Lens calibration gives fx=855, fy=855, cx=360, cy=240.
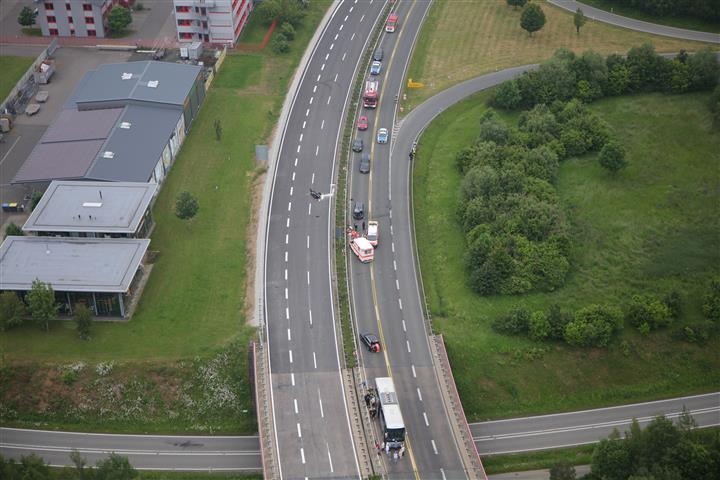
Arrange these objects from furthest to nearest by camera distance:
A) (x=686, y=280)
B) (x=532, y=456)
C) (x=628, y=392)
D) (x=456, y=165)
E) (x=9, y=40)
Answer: (x=9, y=40) < (x=456, y=165) < (x=686, y=280) < (x=628, y=392) < (x=532, y=456)

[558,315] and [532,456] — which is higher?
[558,315]

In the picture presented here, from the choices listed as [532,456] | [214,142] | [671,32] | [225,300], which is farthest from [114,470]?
[671,32]

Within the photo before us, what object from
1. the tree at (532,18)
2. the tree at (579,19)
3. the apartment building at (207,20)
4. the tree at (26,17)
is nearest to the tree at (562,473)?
the tree at (532,18)

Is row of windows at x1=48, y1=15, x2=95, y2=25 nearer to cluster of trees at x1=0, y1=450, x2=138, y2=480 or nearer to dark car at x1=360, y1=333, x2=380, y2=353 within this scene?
dark car at x1=360, y1=333, x2=380, y2=353

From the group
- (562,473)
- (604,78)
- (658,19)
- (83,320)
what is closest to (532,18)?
(604,78)

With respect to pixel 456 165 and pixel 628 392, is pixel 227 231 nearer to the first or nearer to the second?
pixel 456 165

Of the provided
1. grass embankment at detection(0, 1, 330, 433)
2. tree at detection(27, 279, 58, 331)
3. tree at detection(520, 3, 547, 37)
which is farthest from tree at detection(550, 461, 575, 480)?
tree at detection(520, 3, 547, 37)
